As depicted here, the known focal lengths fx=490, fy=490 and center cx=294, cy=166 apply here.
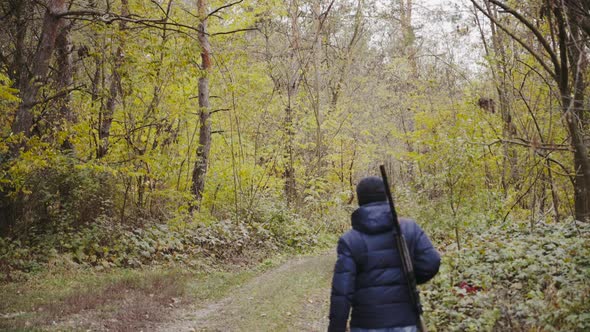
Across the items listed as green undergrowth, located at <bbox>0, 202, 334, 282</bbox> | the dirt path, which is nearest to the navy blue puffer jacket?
the dirt path

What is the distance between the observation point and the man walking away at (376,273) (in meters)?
3.69

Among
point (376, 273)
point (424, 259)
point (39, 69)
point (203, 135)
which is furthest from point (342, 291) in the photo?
point (203, 135)

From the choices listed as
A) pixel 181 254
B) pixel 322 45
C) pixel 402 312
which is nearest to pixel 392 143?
pixel 322 45

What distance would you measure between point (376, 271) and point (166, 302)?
7.27 m

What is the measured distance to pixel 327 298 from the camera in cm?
1095

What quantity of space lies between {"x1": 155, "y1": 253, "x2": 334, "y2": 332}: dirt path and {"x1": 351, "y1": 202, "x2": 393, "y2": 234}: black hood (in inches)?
199

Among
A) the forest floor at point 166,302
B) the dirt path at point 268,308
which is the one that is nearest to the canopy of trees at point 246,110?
the forest floor at point 166,302

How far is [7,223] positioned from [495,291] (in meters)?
11.3

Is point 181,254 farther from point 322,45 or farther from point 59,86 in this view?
point 322,45

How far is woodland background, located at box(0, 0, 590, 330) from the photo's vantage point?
824 centimetres

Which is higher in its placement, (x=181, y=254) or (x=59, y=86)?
(x=59, y=86)

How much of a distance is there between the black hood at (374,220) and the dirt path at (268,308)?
5.06 meters

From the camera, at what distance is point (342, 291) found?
3662mm

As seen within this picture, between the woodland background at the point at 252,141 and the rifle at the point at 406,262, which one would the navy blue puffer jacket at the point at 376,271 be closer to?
the rifle at the point at 406,262
